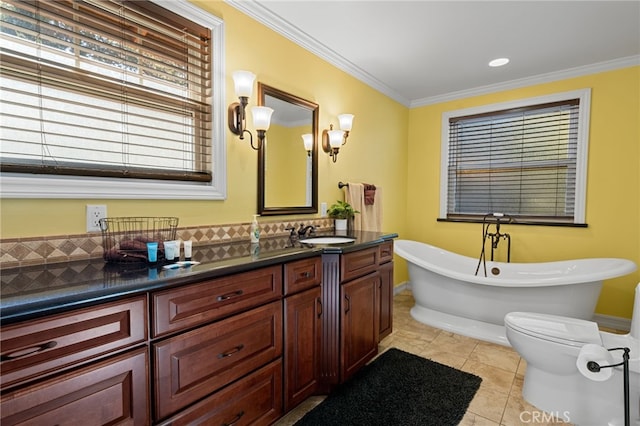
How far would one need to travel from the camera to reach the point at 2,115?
1175 mm

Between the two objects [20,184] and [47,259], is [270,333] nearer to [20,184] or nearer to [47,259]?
[47,259]

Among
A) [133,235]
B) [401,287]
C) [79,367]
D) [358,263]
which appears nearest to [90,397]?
[79,367]

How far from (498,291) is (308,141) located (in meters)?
2.08

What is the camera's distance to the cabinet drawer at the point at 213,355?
42.7 inches

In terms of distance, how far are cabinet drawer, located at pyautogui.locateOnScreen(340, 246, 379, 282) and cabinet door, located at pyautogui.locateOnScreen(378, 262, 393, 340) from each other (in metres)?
0.15

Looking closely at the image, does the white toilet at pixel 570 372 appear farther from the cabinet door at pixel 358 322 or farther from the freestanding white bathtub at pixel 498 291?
the cabinet door at pixel 358 322

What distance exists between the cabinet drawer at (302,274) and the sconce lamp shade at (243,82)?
1.04m

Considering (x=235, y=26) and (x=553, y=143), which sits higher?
(x=235, y=26)

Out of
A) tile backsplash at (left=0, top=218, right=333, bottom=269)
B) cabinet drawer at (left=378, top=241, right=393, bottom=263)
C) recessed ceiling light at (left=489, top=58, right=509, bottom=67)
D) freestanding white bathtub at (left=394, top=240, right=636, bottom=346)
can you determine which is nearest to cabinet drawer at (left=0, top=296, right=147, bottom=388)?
tile backsplash at (left=0, top=218, right=333, bottom=269)

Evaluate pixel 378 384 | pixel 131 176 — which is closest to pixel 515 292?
pixel 378 384

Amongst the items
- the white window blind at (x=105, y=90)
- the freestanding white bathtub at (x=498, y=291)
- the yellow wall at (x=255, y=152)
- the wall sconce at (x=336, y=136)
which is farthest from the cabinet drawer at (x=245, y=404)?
the freestanding white bathtub at (x=498, y=291)

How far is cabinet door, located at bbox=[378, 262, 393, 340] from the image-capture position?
2295mm

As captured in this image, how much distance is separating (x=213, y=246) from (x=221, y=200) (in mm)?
307

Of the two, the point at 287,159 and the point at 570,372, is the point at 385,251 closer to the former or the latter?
the point at 287,159
